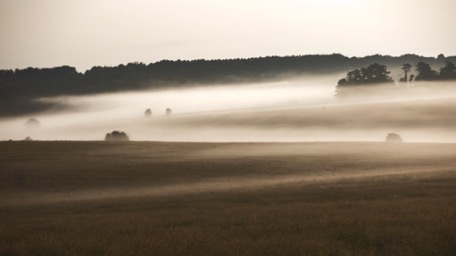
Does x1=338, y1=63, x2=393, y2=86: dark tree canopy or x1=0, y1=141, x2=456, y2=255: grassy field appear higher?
x1=338, y1=63, x2=393, y2=86: dark tree canopy

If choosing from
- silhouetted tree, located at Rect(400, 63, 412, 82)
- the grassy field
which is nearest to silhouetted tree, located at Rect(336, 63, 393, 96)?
silhouetted tree, located at Rect(400, 63, 412, 82)

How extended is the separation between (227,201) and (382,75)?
134078mm

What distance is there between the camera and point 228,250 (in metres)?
14.7

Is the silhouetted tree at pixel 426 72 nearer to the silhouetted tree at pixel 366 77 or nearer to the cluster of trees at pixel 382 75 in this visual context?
the cluster of trees at pixel 382 75

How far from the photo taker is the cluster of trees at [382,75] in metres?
149

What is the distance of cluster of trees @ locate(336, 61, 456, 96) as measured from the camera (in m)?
149

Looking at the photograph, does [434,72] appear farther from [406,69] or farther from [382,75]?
[406,69]

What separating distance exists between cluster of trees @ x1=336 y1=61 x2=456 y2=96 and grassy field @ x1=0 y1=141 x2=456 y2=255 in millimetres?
88240

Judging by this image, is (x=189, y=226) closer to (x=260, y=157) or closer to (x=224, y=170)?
(x=224, y=170)

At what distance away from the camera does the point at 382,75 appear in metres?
155

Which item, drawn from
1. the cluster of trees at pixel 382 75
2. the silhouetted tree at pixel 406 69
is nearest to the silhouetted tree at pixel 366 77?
the cluster of trees at pixel 382 75

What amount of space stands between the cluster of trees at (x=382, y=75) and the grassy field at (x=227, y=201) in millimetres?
88240

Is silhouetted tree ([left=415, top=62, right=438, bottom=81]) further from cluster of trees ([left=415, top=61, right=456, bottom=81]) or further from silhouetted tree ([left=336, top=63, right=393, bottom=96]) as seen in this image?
silhouetted tree ([left=336, top=63, right=393, bottom=96])

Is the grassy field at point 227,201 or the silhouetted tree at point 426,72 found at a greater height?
the silhouetted tree at point 426,72
